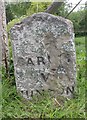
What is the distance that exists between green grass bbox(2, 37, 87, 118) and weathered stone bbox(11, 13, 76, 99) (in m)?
0.09

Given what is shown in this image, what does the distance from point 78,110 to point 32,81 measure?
556 mm

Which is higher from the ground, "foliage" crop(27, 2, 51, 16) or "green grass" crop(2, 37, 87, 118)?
"foliage" crop(27, 2, 51, 16)

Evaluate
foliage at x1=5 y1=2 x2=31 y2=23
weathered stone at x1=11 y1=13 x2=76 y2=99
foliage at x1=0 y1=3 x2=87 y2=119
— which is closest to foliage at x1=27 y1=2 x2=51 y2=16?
foliage at x1=5 y1=2 x2=31 y2=23

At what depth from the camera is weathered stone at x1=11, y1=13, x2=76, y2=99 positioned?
3.31 meters

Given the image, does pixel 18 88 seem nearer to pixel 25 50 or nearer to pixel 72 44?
pixel 25 50

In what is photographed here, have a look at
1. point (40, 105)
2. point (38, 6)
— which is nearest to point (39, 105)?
point (40, 105)

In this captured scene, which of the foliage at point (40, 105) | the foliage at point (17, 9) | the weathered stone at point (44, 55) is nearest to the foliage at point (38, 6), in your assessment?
the foliage at point (17, 9)

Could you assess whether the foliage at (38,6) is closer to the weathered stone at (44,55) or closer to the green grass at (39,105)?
the green grass at (39,105)

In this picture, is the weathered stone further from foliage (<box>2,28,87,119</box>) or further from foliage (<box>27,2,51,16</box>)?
foliage (<box>27,2,51,16</box>)

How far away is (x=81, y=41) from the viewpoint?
597 cm

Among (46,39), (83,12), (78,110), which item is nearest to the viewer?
(78,110)

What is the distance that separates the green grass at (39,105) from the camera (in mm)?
3084

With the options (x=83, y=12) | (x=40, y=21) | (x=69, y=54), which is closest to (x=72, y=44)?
(x=69, y=54)

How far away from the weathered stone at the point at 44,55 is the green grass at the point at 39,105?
9 cm
